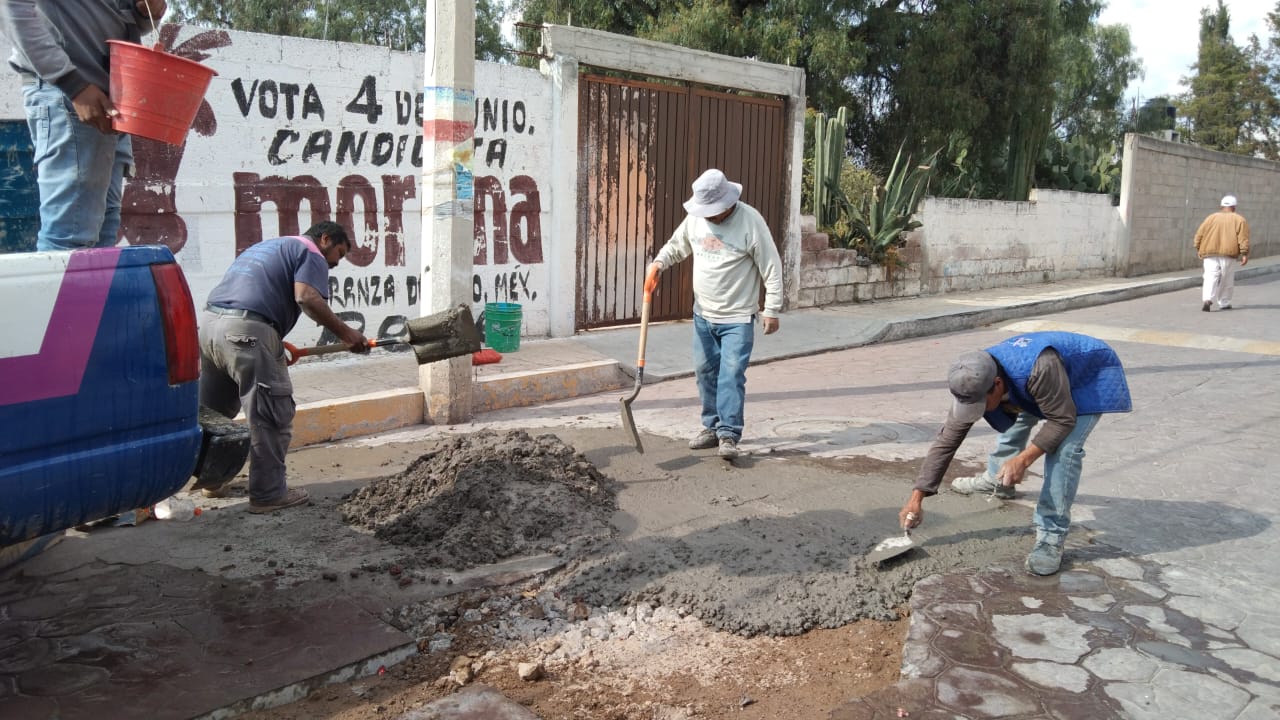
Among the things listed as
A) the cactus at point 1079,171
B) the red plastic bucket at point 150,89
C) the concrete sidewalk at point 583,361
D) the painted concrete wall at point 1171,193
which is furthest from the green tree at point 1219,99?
the red plastic bucket at point 150,89

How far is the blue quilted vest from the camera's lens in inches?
157

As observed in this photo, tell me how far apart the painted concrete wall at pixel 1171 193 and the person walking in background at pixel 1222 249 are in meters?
5.88

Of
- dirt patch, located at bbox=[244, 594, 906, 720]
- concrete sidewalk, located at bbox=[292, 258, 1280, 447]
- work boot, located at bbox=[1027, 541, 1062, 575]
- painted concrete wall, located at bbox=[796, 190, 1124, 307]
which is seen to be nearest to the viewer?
dirt patch, located at bbox=[244, 594, 906, 720]

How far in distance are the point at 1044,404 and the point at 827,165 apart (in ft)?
32.8

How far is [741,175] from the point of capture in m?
11.7

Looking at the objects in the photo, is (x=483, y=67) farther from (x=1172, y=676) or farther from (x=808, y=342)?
(x=1172, y=676)

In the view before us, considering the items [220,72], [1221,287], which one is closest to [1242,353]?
[1221,287]

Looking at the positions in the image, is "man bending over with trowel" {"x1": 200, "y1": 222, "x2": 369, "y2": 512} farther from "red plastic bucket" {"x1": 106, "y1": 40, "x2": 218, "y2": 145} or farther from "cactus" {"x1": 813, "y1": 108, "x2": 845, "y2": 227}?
"cactus" {"x1": 813, "y1": 108, "x2": 845, "y2": 227}

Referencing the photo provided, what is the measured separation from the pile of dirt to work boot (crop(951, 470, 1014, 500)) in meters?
1.88

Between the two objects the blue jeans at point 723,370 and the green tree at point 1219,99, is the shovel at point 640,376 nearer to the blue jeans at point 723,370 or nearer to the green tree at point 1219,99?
the blue jeans at point 723,370

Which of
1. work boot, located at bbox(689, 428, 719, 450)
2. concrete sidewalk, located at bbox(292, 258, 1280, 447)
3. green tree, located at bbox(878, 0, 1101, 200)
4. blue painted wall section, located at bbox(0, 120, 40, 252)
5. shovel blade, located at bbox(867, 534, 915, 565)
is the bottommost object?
shovel blade, located at bbox(867, 534, 915, 565)

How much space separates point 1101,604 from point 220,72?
6.87m

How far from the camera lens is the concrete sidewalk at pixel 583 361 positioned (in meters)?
6.63

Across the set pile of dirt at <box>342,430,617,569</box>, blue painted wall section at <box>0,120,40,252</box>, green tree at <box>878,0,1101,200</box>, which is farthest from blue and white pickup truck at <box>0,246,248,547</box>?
green tree at <box>878,0,1101,200</box>
